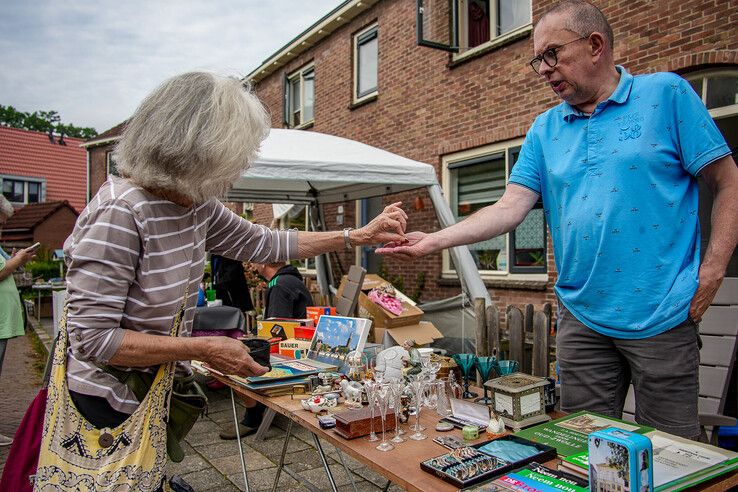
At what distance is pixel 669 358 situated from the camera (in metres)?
1.78

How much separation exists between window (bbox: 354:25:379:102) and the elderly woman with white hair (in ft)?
30.3

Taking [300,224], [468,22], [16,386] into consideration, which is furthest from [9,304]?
[300,224]

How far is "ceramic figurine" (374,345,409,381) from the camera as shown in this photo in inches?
91.8

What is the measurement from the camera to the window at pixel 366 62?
10.7 m

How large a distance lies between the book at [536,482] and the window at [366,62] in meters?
9.76

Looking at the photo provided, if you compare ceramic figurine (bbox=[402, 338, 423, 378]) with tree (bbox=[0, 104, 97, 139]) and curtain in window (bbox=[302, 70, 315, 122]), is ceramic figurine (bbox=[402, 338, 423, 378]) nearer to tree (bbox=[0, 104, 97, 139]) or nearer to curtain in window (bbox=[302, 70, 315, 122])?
curtain in window (bbox=[302, 70, 315, 122])

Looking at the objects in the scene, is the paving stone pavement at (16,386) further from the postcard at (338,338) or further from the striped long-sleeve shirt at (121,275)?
the striped long-sleeve shirt at (121,275)

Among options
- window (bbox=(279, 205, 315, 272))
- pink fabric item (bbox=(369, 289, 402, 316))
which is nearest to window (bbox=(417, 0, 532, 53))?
pink fabric item (bbox=(369, 289, 402, 316))

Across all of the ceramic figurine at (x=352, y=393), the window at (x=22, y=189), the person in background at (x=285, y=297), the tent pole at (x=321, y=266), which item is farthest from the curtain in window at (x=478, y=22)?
the window at (x=22, y=189)

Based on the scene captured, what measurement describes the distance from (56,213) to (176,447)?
27244 millimetres

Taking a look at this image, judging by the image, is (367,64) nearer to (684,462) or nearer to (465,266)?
(465,266)

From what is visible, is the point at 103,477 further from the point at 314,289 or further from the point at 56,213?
the point at 56,213

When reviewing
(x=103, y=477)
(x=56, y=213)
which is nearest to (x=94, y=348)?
(x=103, y=477)

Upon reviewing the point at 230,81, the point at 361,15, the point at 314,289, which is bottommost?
the point at 314,289
